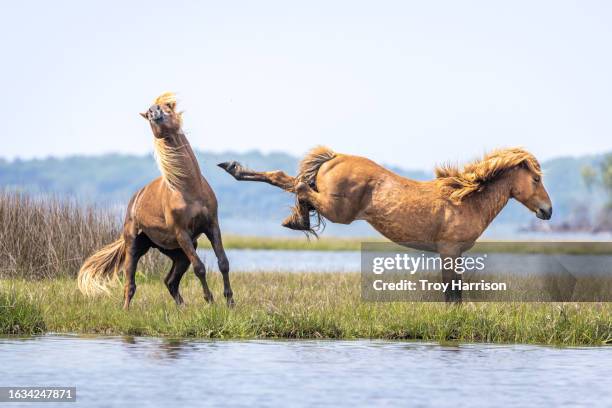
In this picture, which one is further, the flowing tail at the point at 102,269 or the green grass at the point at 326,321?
the flowing tail at the point at 102,269

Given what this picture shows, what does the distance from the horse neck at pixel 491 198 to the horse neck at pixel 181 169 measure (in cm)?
308

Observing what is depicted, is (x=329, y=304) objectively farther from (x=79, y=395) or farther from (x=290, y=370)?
(x=79, y=395)

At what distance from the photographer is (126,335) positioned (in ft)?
41.6

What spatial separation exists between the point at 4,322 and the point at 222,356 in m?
2.93

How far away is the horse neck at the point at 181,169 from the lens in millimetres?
13141

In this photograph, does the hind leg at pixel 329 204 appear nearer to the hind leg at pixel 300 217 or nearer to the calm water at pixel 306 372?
the hind leg at pixel 300 217

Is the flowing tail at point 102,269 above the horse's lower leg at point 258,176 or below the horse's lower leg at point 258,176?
below

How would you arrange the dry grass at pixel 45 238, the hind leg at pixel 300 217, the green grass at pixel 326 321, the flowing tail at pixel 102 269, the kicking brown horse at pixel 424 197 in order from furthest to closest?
1. the dry grass at pixel 45 238
2. the flowing tail at pixel 102 269
3. the hind leg at pixel 300 217
4. the kicking brown horse at pixel 424 197
5. the green grass at pixel 326 321

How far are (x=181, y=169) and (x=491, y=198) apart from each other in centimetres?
343

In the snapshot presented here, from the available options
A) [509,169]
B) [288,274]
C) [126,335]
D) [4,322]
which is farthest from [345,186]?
[288,274]

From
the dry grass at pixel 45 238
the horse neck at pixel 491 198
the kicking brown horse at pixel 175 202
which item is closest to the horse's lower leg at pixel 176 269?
the kicking brown horse at pixel 175 202

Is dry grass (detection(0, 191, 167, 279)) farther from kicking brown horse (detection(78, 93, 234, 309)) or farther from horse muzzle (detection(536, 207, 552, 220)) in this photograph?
horse muzzle (detection(536, 207, 552, 220))

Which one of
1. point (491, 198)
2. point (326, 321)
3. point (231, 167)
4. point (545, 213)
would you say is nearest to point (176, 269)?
point (231, 167)

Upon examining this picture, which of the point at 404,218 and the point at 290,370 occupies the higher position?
the point at 404,218
